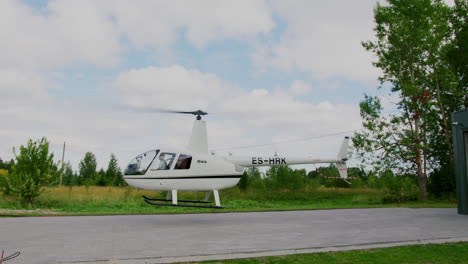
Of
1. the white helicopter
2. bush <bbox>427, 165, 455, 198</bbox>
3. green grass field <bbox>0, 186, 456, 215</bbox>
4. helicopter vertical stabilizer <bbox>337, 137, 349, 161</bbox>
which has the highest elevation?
helicopter vertical stabilizer <bbox>337, 137, 349, 161</bbox>

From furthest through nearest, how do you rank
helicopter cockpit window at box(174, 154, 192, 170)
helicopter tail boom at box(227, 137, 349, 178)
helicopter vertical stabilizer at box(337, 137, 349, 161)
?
helicopter vertical stabilizer at box(337, 137, 349, 161)
helicopter tail boom at box(227, 137, 349, 178)
helicopter cockpit window at box(174, 154, 192, 170)

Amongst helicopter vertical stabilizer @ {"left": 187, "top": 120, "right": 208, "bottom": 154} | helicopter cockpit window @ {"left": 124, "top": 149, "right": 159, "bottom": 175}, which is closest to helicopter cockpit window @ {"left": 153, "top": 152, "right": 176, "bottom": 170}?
helicopter cockpit window @ {"left": 124, "top": 149, "right": 159, "bottom": 175}

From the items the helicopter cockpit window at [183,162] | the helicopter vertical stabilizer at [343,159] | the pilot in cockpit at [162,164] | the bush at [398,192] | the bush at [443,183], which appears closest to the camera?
the pilot in cockpit at [162,164]

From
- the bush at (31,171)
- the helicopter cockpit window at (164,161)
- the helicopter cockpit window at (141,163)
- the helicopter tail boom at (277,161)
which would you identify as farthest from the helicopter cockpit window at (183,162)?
the bush at (31,171)

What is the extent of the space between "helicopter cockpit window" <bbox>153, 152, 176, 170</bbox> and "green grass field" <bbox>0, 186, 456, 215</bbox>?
7.02 m

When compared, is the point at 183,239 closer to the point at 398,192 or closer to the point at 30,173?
the point at 30,173

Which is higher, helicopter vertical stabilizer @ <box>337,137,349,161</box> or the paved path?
helicopter vertical stabilizer @ <box>337,137,349,161</box>

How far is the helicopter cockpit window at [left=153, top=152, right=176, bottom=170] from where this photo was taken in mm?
13617

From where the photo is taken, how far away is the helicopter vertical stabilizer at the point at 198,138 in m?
14.2

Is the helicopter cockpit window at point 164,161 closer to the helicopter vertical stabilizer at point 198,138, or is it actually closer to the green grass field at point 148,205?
the helicopter vertical stabilizer at point 198,138

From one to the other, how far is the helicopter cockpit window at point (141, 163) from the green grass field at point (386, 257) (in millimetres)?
7359

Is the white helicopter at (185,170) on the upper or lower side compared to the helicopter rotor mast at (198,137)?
lower

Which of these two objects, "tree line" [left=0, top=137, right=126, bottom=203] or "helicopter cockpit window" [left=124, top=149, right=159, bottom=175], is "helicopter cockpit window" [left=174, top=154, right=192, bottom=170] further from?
"tree line" [left=0, top=137, right=126, bottom=203]

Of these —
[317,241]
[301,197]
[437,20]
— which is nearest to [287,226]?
[317,241]
